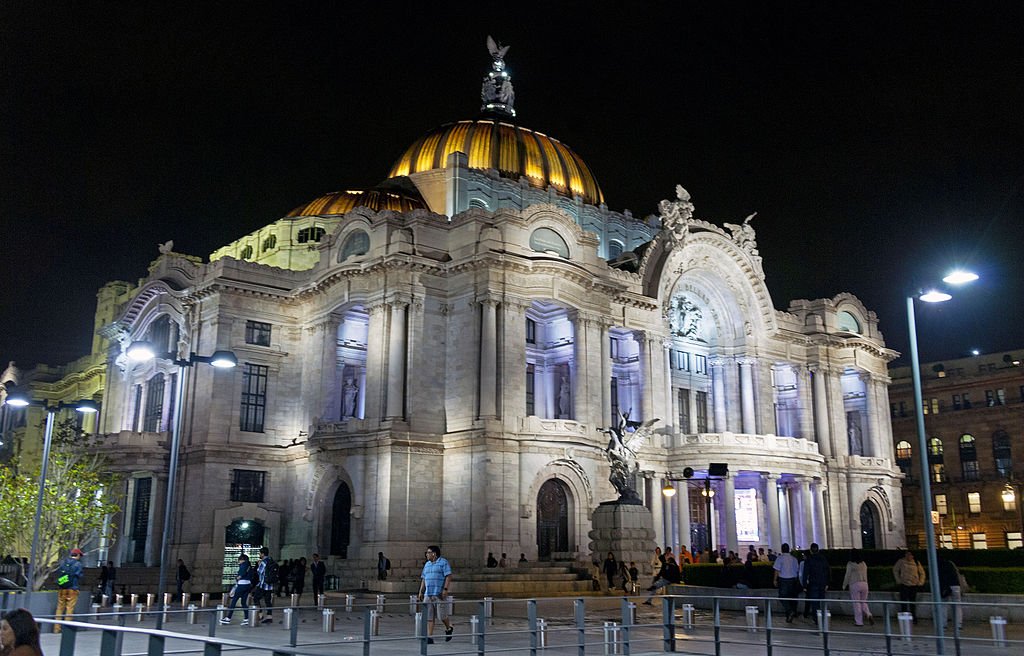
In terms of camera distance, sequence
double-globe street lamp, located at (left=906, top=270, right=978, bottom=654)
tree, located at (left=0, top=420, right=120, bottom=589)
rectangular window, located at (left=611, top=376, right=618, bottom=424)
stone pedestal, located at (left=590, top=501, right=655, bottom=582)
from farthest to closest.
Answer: rectangular window, located at (left=611, top=376, right=618, bottom=424), stone pedestal, located at (left=590, top=501, right=655, bottom=582), tree, located at (left=0, top=420, right=120, bottom=589), double-globe street lamp, located at (left=906, top=270, right=978, bottom=654)

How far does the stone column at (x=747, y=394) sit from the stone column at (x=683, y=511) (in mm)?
6108

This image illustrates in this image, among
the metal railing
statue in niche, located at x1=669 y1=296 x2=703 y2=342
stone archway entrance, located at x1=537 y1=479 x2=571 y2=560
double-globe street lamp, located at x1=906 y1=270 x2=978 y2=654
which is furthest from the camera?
statue in niche, located at x1=669 y1=296 x2=703 y2=342

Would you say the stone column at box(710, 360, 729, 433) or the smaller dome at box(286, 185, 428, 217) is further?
the stone column at box(710, 360, 729, 433)

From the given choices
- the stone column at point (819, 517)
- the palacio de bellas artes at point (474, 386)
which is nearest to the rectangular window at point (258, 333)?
the palacio de bellas artes at point (474, 386)

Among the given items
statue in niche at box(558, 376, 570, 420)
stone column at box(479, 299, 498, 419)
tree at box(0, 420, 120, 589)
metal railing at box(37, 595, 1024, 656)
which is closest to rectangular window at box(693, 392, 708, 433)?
statue in niche at box(558, 376, 570, 420)

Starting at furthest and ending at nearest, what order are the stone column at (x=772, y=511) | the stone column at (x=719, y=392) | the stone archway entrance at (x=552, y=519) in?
the stone column at (x=719, y=392)
the stone column at (x=772, y=511)
the stone archway entrance at (x=552, y=519)

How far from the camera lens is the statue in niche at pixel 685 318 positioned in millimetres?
56250

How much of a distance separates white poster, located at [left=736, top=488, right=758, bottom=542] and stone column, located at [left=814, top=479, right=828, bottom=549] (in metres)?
4.75

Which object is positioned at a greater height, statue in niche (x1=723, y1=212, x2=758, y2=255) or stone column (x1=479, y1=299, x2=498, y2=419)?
statue in niche (x1=723, y1=212, x2=758, y2=255)

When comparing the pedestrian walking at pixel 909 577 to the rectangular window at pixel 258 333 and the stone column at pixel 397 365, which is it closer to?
the stone column at pixel 397 365

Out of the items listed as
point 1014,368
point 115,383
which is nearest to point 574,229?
point 115,383

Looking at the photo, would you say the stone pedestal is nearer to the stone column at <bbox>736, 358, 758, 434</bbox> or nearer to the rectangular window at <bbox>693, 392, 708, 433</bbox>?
the stone column at <bbox>736, 358, 758, 434</bbox>

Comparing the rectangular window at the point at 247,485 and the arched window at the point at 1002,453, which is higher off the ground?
the arched window at the point at 1002,453

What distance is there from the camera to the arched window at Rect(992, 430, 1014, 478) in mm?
72625
